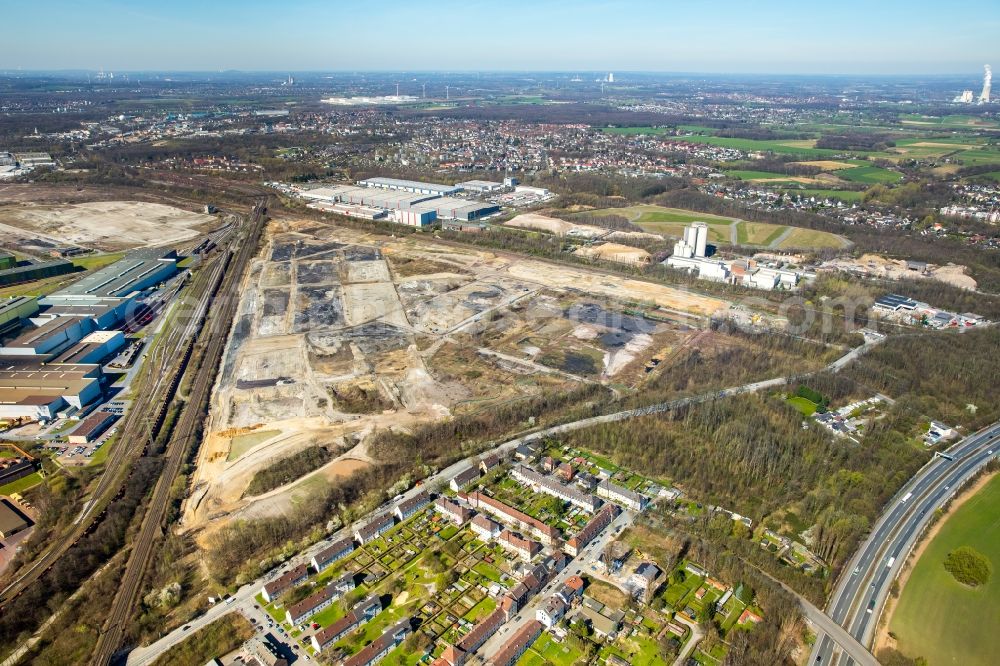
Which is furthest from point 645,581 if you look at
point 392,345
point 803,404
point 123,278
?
point 123,278

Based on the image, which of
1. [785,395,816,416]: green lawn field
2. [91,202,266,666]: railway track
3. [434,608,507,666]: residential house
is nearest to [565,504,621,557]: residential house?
[434,608,507,666]: residential house

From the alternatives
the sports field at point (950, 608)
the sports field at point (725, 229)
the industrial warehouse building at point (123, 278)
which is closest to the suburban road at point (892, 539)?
the sports field at point (950, 608)

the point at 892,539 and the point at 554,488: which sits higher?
the point at 554,488

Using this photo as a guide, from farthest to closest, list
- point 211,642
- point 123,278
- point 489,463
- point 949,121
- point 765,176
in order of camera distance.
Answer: point 949,121 < point 765,176 < point 123,278 < point 489,463 < point 211,642

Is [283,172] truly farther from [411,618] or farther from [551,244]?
[411,618]

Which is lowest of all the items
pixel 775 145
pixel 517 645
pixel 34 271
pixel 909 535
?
pixel 909 535

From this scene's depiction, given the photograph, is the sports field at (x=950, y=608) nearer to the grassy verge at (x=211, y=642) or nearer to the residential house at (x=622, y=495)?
the residential house at (x=622, y=495)

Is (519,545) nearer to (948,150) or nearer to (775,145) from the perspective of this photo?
(775,145)
